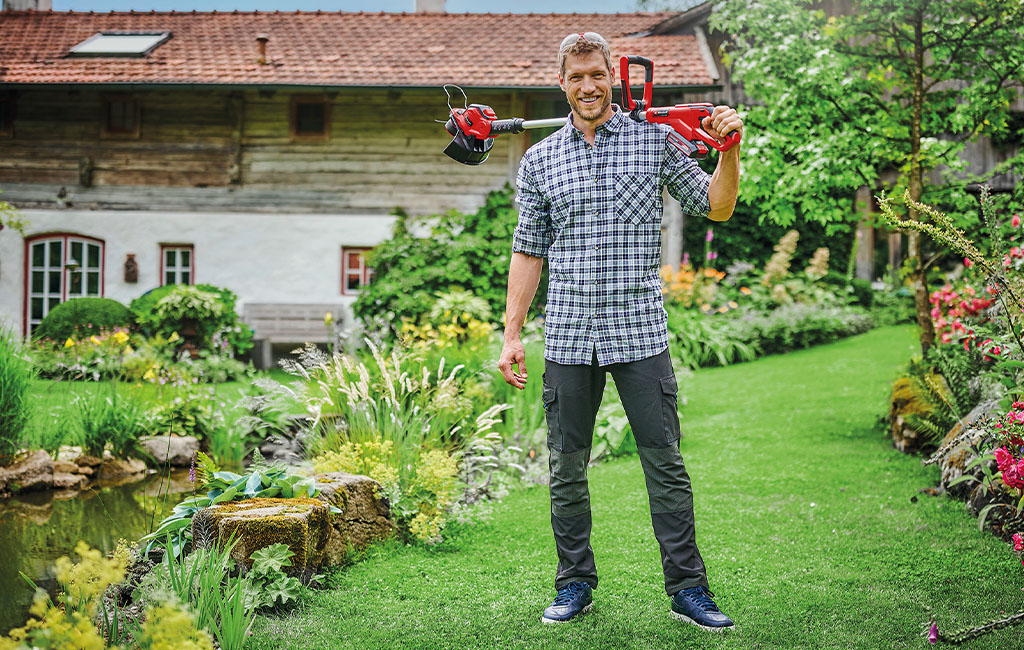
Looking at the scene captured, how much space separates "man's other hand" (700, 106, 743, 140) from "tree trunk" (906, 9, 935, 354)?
3.38 meters

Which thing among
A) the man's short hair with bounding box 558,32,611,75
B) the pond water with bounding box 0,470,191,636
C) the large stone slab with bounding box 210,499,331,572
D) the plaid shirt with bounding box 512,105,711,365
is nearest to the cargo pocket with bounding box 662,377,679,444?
the plaid shirt with bounding box 512,105,711,365

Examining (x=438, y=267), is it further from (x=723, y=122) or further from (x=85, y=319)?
(x=723, y=122)

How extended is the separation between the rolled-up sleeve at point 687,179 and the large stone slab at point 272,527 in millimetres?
1808

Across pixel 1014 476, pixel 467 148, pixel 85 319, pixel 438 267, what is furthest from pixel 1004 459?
pixel 85 319

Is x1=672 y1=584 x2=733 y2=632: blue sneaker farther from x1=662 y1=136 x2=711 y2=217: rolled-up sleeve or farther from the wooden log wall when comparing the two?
the wooden log wall

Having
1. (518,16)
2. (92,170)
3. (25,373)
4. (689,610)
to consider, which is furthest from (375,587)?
(518,16)

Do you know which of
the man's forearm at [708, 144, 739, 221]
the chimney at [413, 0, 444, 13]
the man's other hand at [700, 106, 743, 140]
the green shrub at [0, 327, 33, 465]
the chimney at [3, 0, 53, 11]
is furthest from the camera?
the chimney at [413, 0, 444, 13]

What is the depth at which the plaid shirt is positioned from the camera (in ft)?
9.36

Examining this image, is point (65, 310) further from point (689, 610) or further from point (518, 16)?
point (689, 610)

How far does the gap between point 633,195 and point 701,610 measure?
55.0 inches

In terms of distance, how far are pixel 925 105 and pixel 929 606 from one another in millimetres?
4061

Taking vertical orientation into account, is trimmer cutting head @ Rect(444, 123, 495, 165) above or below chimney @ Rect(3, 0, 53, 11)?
below

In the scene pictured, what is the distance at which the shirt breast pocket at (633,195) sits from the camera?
288 centimetres

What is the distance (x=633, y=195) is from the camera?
9.46 feet
